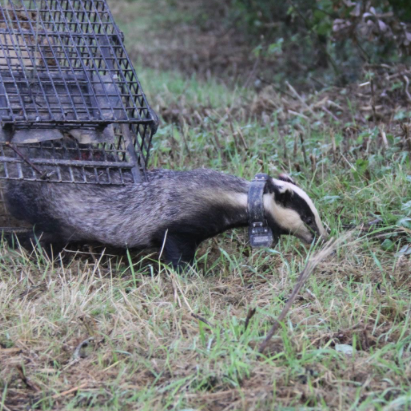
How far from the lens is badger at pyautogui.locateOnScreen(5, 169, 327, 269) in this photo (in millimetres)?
3926

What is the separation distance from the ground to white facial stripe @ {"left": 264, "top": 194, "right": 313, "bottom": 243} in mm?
122

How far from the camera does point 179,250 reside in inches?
153

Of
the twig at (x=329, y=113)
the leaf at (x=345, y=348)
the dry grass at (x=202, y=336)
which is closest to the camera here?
the dry grass at (x=202, y=336)

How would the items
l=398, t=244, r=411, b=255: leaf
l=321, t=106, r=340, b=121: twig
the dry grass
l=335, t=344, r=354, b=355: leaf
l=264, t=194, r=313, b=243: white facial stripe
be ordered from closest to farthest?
the dry grass → l=335, t=344, r=354, b=355: leaf → l=398, t=244, r=411, b=255: leaf → l=264, t=194, r=313, b=243: white facial stripe → l=321, t=106, r=340, b=121: twig

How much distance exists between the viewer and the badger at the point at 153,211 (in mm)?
3926

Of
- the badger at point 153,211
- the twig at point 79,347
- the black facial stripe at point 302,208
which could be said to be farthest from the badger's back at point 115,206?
the twig at point 79,347

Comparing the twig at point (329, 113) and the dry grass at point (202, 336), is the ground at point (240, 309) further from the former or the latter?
the twig at point (329, 113)

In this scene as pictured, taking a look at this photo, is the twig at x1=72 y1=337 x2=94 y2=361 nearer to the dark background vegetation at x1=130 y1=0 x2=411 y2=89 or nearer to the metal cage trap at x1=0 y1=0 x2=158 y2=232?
the metal cage trap at x1=0 y1=0 x2=158 y2=232

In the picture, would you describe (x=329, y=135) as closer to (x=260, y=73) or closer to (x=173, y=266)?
(x=173, y=266)

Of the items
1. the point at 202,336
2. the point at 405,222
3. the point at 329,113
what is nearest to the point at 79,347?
the point at 202,336

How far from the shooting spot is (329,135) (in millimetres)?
5379

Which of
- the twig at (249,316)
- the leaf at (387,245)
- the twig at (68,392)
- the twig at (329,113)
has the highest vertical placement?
the twig at (329,113)

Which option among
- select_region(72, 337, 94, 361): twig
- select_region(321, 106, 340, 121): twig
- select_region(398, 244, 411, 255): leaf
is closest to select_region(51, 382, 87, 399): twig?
select_region(72, 337, 94, 361): twig

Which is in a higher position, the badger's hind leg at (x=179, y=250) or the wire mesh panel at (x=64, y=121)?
the wire mesh panel at (x=64, y=121)
